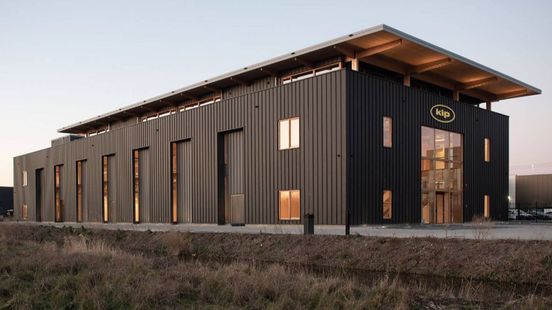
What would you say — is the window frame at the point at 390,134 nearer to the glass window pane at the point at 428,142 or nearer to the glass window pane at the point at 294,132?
the glass window pane at the point at 428,142

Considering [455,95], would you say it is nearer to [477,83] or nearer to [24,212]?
[477,83]

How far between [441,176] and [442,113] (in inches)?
157

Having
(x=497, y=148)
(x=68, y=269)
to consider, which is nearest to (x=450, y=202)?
(x=497, y=148)

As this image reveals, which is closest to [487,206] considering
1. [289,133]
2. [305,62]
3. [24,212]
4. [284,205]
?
[284,205]

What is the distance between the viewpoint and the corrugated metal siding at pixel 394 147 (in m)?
27.4

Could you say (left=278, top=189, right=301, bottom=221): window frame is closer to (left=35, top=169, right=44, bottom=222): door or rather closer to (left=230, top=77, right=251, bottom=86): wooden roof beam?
(left=230, top=77, right=251, bottom=86): wooden roof beam

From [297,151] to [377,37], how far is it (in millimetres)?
7454

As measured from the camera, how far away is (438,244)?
16172 mm

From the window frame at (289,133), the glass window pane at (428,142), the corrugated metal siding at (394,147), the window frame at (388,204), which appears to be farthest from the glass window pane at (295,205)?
the glass window pane at (428,142)

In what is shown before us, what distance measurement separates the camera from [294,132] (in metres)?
29.5

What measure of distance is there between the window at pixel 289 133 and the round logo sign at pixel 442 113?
878 cm

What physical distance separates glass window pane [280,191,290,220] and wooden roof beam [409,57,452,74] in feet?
35.9

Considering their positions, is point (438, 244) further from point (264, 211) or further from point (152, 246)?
point (264, 211)

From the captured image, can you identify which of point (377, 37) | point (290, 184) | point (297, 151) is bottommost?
point (290, 184)
